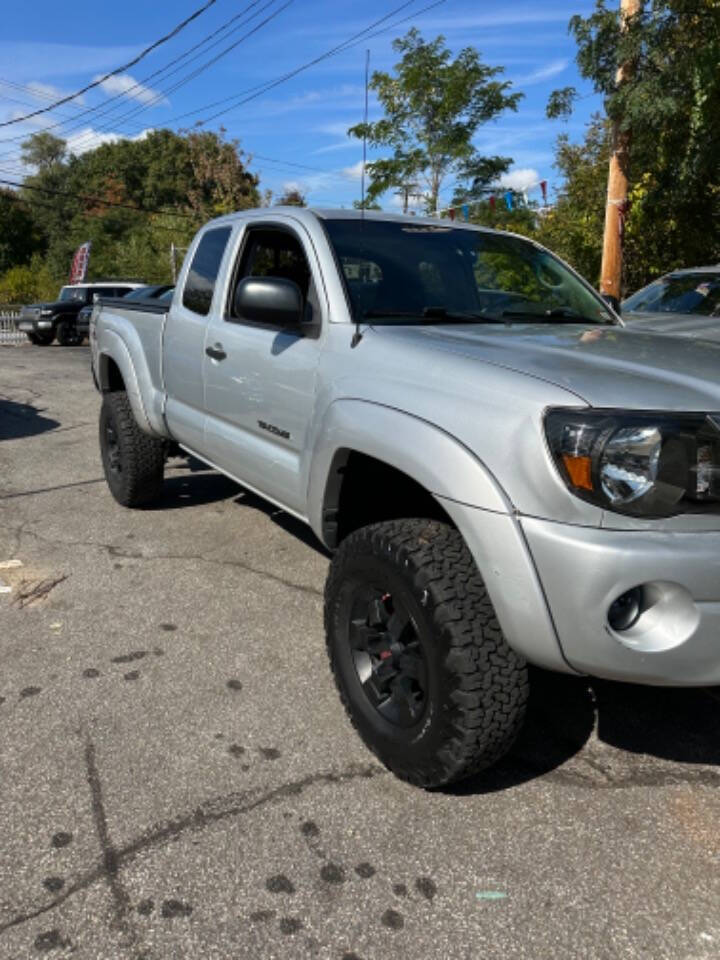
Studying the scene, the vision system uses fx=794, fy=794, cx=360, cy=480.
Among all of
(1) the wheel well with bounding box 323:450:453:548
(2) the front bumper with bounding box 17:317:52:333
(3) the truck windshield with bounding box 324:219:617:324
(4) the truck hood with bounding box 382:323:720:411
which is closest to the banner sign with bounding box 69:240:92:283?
Result: (2) the front bumper with bounding box 17:317:52:333

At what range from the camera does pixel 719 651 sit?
79.5 inches

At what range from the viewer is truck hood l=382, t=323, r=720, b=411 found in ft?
6.84

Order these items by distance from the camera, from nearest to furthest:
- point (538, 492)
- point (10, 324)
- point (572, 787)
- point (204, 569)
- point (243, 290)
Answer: point (538, 492) < point (572, 787) < point (243, 290) < point (204, 569) < point (10, 324)

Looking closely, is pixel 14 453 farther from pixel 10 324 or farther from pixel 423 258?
pixel 10 324

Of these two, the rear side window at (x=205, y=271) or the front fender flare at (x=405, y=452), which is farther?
the rear side window at (x=205, y=271)

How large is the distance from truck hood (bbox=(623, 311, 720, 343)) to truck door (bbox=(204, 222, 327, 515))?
7.93 feet

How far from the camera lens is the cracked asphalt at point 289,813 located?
77.4 inches

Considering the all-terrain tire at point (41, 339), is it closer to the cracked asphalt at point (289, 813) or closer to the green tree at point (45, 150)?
the cracked asphalt at point (289, 813)

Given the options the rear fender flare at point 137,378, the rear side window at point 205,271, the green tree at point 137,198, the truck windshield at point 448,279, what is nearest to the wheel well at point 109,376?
the rear fender flare at point 137,378

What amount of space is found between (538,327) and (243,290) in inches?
45.7

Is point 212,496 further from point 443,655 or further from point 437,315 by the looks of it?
point 443,655

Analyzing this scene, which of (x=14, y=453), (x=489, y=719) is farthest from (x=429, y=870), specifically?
(x=14, y=453)

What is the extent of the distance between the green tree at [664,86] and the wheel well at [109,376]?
238 inches

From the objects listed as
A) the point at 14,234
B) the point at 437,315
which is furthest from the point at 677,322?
the point at 14,234
